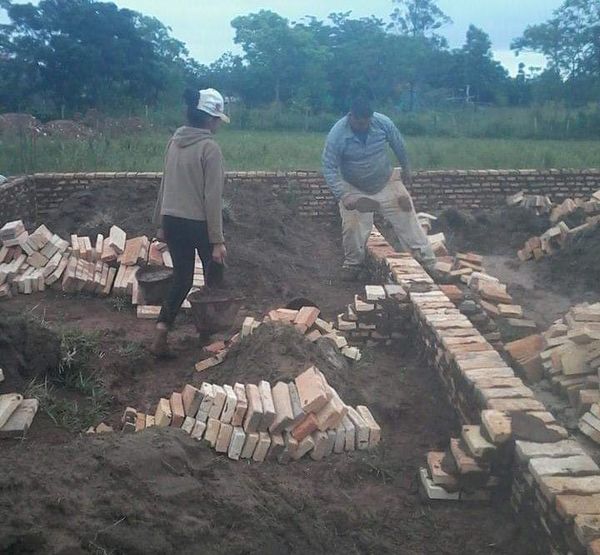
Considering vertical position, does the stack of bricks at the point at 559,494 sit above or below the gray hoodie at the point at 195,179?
below

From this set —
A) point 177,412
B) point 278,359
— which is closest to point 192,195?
point 278,359

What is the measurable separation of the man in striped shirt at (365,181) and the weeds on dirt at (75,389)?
10.9 feet

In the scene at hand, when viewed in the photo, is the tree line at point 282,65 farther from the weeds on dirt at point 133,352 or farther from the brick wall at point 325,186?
the weeds on dirt at point 133,352

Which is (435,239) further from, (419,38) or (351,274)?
(419,38)

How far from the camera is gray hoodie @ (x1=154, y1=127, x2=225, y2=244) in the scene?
5.07 meters

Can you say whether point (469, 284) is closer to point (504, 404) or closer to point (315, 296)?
point (315, 296)

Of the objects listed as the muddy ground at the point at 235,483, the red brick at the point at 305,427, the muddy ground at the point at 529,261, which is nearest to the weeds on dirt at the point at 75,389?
the muddy ground at the point at 235,483

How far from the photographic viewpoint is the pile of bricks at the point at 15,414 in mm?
3736

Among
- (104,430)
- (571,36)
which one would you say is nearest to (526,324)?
(104,430)

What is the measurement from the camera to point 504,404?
12.2 feet

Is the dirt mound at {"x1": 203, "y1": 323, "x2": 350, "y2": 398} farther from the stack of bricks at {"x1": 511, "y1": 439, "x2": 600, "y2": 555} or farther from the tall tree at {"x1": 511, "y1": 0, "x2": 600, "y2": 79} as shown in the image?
the tall tree at {"x1": 511, "y1": 0, "x2": 600, "y2": 79}

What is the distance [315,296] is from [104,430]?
3507 mm

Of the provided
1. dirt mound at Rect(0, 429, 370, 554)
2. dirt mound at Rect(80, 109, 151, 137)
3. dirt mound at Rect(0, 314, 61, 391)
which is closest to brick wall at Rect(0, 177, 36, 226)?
dirt mound at Rect(0, 314, 61, 391)

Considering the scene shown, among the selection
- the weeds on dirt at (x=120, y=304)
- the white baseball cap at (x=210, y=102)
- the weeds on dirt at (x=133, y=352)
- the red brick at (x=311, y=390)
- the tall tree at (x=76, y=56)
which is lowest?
the weeds on dirt at (x=120, y=304)
